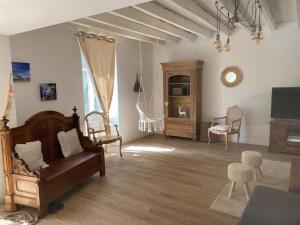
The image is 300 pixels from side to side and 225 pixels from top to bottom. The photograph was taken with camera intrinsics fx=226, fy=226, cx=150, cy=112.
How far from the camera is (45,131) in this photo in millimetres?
3395

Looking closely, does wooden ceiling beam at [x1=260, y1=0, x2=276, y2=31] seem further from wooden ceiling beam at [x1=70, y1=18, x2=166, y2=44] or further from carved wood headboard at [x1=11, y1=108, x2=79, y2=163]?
carved wood headboard at [x1=11, y1=108, x2=79, y2=163]

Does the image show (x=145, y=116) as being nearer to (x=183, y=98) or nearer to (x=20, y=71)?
(x=183, y=98)

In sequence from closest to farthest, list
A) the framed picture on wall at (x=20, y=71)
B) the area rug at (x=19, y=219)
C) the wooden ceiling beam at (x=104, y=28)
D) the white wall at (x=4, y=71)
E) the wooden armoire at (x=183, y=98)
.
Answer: the area rug at (x=19, y=219) → the white wall at (x=4, y=71) → the framed picture on wall at (x=20, y=71) → the wooden ceiling beam at (x=104, y=28) → the wooden armoire at (x=183, y=98)

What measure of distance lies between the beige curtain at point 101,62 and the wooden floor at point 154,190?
1267mm

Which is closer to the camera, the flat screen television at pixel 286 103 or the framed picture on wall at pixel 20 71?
the framed picture on wall at pixel 20 71

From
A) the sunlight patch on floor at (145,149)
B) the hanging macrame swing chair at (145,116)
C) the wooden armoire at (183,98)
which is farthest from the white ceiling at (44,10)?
the wooden armoire at (183,98)

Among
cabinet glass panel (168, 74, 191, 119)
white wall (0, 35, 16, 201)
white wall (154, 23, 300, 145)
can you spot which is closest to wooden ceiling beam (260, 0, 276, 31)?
white wall (154, 23, 300, 145)

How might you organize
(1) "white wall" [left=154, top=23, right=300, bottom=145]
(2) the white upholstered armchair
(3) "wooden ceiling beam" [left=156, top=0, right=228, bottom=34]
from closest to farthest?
(3) "wooden ceiling beam" [left=156, top=0, right=228, bottom=34], (1) "white wall" [left=154, top=23, right=300, bottom=145], (2) the white upholstered armchair

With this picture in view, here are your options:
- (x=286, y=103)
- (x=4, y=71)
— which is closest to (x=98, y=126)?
(x=4, y=71)

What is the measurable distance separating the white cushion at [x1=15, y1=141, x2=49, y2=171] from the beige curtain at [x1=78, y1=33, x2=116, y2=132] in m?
1.95

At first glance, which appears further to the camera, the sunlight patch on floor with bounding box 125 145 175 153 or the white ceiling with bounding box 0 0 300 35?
the sunlight patch on floor with bounding box 125 145 175 153

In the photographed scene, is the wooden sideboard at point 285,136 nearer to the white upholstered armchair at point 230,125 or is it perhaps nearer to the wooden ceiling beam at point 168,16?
the white upholstered armchair at point 230,125

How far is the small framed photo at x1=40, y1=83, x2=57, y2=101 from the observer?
3700 mm

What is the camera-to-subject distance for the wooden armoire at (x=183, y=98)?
5562 millimetres
